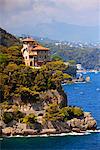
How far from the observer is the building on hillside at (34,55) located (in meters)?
25.0

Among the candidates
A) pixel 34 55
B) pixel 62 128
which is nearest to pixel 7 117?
pixel 62 128

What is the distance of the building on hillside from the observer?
81.9 ft

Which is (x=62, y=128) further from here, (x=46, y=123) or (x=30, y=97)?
(x=30, y=97)

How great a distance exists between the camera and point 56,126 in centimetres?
2155

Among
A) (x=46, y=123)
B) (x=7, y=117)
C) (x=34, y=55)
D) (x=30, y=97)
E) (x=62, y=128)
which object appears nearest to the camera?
(x=7, y=117)

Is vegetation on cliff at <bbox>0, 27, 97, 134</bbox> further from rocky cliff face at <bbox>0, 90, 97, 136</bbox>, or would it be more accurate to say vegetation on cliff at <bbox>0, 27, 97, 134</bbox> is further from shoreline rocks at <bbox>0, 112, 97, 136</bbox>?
shoreline rocks at <bbox>0, 112, 97, 136</bbox>

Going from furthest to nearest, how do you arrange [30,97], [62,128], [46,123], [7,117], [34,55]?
[34,55] < [30,97] < [62,128] < [46,123] < [7,117]

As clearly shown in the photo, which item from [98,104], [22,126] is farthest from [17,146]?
[98,104]

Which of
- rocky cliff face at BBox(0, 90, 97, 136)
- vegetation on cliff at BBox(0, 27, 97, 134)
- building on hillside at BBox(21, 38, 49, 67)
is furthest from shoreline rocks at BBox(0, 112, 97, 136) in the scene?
building on hillside at BBox(21, 38, 49, 67)

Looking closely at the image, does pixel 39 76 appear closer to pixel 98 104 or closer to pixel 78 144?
pixel 78 144

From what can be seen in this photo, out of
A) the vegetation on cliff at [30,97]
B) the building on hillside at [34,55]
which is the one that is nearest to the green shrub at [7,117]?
the vegetation on cliff at [30,97]

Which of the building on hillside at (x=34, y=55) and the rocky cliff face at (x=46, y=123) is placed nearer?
the rocky cliff face at (x=46, y=123)

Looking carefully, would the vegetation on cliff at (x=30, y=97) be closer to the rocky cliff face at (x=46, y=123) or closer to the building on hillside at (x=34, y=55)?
the rocky cliff face at (x=46, y=123)

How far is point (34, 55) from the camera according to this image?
25.1 meters
